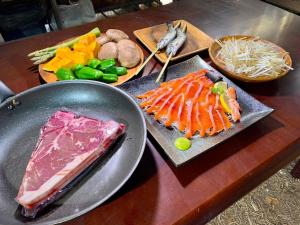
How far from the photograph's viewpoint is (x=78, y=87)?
963 mm

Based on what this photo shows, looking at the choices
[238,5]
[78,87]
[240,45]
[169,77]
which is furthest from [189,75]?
[238,5]

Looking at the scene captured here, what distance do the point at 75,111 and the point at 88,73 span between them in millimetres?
276

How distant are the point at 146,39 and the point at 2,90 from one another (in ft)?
2.74

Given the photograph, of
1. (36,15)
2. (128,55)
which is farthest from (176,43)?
(36,15)

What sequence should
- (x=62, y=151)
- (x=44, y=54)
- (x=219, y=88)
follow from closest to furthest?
(x=62, y=151) → (x=219, y=88) → (x=44, y=54)

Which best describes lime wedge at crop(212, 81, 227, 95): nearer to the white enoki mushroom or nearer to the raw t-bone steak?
the white enoki mushroom

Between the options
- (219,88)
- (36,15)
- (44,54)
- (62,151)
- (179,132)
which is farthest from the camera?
(36,15)

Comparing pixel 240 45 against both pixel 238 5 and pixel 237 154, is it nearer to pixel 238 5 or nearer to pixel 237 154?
pixel 237 154

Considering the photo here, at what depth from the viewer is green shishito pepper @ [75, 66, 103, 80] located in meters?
1.15

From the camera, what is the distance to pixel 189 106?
3.31 ft

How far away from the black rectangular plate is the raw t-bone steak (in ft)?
0.52

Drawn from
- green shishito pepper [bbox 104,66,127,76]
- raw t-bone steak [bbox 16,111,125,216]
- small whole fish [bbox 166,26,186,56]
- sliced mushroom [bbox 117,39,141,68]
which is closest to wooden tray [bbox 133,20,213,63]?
small whole fish [bbox 166,26,186,56]

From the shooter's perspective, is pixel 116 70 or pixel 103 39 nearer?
pixel 116 70

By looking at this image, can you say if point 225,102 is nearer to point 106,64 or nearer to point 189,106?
point 189,106
